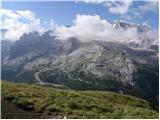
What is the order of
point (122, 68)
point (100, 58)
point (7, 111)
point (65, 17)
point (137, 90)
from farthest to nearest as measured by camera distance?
point (100, 58) < point (122, 68) < point (137, 90) < point (65, 17) < point (7, 111)

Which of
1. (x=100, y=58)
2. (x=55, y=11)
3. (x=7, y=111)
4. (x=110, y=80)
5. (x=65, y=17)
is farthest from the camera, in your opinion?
(x=100, y=58)

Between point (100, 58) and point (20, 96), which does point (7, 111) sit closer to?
point (20, 96)

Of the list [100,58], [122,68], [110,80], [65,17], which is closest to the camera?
[65,17]

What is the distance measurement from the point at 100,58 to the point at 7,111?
7163 inches

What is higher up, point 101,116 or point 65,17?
point 65,17

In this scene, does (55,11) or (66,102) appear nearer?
(55,11)

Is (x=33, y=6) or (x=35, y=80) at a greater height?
(x=33, y=6)

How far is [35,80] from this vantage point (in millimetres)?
151375

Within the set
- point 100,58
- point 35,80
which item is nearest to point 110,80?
point 35,80

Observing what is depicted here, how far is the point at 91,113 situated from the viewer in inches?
609

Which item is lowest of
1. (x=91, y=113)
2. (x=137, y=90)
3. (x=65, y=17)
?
(x=137, y=90)

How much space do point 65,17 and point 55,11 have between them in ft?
3.91

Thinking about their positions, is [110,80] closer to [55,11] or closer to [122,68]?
[122,68]

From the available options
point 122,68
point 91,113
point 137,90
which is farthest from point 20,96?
point 122,68
